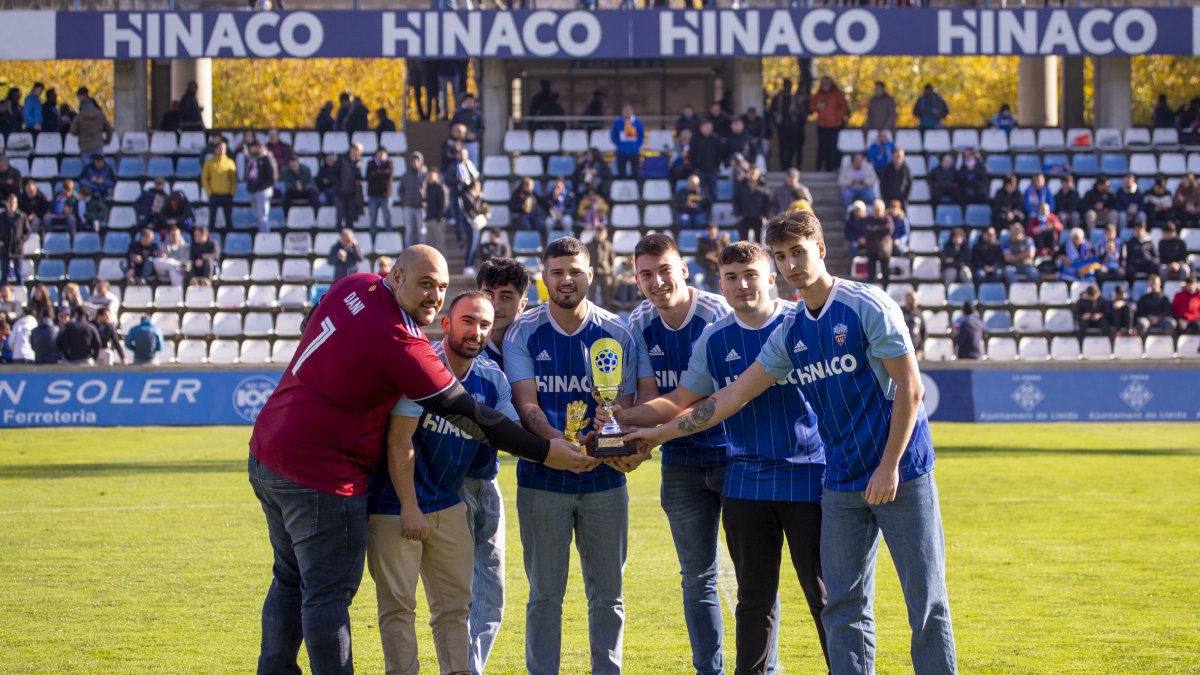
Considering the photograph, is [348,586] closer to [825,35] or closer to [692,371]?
[692,371]

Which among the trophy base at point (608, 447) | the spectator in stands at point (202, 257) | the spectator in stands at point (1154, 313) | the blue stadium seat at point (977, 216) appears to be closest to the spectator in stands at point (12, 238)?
the spectator in stands at point (202, 257)

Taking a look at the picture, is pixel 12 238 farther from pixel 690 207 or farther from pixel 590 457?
pixel 590 457

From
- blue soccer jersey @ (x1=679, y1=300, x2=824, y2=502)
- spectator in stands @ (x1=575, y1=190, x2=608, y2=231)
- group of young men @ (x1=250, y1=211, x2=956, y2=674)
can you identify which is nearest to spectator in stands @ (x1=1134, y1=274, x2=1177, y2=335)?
spectator in stands @ (x1=575, y1=190, x2=608, y2=231)

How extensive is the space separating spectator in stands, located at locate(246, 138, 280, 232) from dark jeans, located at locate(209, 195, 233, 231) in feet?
1.38

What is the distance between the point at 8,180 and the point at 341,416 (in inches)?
882

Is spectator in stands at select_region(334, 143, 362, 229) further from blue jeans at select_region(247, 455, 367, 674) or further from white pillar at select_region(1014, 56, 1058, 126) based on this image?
Answer: blue jeans at select_region(247, 455, 367, 674)

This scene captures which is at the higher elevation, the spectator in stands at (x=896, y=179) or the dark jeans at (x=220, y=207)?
the spectator in stands at (x=896, y=179)

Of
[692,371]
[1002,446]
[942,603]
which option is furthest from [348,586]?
[1002,446]

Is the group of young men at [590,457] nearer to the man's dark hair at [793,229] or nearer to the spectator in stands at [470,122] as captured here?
the man's dark hair at [793,229]

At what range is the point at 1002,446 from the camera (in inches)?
716

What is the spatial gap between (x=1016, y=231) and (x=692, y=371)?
19628 millimetres

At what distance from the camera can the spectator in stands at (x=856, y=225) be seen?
24.5 meters

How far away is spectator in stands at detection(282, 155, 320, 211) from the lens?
2623 cm

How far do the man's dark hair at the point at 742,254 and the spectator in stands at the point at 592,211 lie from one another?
58.5 ft
